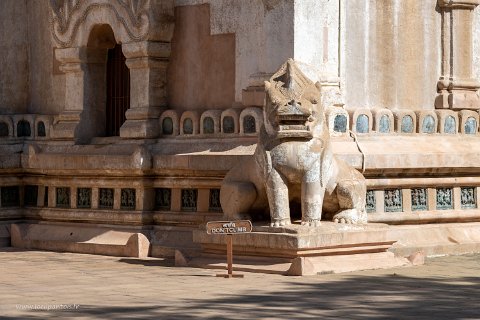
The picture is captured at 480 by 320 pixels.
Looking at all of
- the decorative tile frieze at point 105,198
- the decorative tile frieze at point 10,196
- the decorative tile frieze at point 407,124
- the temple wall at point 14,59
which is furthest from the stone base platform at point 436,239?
the temple wall at point 14,59

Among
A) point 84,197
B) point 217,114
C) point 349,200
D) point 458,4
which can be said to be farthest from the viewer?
point 84,197

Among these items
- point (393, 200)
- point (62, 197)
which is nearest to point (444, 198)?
point (393, 200)

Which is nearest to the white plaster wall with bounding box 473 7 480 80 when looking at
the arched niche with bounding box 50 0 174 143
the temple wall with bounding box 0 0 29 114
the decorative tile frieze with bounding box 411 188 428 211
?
the decorative tile frieze with bounding box 411 188 428 211

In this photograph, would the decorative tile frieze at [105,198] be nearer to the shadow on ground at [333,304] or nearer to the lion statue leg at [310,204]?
the lion statue leg at [310,204]

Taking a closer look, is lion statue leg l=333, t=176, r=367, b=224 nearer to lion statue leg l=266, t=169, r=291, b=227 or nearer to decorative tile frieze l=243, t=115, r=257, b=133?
lion statue leg l=266, t=169, r=291, b=227

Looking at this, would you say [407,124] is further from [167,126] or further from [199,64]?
[167,126]

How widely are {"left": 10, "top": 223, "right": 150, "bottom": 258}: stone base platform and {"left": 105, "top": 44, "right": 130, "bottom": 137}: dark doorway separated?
1.69 m

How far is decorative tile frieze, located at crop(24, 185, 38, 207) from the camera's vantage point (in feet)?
72.9

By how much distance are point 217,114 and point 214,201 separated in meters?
1.17

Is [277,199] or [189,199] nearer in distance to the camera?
[277,199]

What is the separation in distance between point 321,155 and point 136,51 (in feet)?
13.4

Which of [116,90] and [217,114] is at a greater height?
[116,90]

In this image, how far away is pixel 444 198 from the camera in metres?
20.4

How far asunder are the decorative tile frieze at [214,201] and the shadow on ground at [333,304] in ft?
10.8
